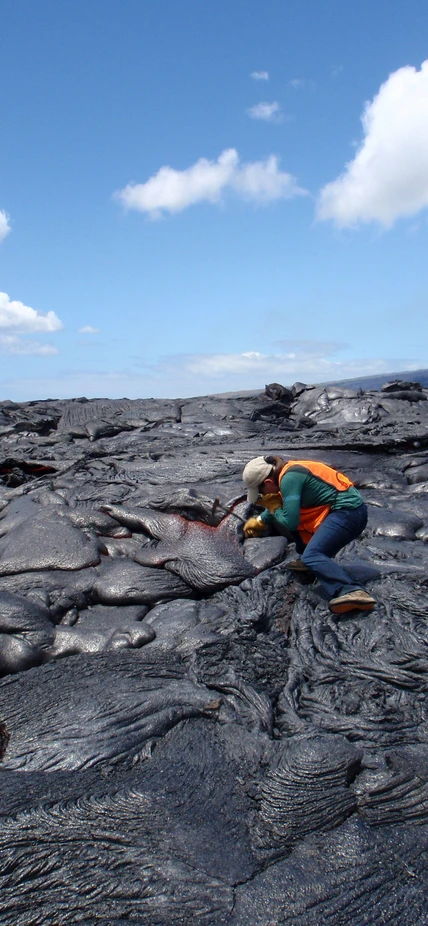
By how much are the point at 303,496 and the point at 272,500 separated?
284 millimetres

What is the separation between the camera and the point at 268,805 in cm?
355

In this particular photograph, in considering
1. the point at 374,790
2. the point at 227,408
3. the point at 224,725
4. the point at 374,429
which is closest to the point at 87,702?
the point at 224,725

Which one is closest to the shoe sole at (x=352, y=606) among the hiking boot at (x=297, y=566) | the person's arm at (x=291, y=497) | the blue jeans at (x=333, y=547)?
the blue jeans at (x=333, y=547)

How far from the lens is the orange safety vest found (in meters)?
5.36

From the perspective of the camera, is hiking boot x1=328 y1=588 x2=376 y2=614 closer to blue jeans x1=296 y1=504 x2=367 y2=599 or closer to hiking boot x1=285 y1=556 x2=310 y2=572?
blue jeans x1=296 y1=504 x2=367 y2=599

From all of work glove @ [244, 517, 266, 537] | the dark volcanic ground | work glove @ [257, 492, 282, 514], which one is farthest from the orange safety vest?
the dark volcanic ground

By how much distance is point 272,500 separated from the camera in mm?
5508

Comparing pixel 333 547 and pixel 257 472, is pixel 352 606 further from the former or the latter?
pixel 257 472

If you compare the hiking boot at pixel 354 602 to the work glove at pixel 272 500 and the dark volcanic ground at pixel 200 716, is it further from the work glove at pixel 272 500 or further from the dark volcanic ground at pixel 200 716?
the work glove at pixel 272 500

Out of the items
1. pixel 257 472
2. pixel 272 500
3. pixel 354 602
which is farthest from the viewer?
pixel 272 500

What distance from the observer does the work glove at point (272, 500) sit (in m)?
5.47

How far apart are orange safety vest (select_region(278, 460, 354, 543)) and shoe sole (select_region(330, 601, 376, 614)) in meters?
0.69

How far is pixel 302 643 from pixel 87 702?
1.68m

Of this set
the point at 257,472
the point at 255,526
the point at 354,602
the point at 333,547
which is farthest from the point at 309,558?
the point at 257,472
